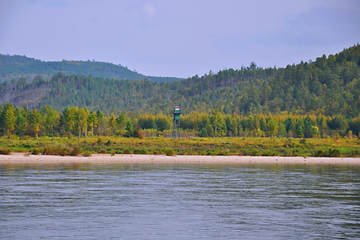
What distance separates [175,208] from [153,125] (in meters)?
130

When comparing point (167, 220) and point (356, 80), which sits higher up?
point (356, 80)

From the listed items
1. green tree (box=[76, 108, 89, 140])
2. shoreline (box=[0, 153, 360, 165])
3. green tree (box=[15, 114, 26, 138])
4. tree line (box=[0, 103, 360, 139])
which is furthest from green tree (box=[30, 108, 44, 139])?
shoreline (box=[0, 153, 360, 165])

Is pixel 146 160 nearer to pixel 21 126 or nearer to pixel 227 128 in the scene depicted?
pixel 21 126

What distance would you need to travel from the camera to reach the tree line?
9850cm

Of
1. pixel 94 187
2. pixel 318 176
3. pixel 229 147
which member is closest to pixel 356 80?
pixel 229 147

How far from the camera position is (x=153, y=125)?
490ft

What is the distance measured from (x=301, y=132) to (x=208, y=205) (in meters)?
98.8

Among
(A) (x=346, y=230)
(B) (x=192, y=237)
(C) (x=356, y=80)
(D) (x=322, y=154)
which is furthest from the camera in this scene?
(C) (x=356, y=80)

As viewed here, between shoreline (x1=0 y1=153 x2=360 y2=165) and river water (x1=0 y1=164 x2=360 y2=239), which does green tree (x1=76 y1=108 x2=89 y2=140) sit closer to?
shoreline (x1=0 y1=153 x2=360 y2=165)

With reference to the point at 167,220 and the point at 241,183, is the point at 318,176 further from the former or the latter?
the point at 167,220

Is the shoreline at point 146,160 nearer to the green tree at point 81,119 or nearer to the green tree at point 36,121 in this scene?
the green tree at point 36,121

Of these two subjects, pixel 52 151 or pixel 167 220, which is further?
pixel 52 151

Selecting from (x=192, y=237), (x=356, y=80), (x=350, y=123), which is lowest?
(x=192, y=237)

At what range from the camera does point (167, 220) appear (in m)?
17.1
